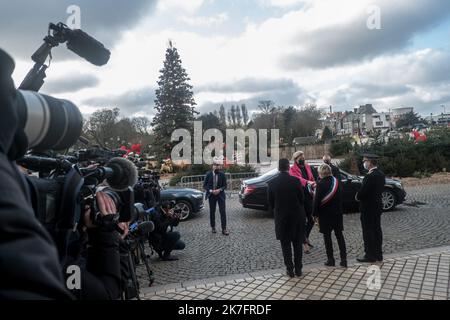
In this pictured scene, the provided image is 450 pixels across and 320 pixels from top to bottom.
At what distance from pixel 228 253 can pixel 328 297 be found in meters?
2.93

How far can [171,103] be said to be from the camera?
34.7 m

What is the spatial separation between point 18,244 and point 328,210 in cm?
593

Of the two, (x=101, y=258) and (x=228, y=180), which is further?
(x=228, y=180)

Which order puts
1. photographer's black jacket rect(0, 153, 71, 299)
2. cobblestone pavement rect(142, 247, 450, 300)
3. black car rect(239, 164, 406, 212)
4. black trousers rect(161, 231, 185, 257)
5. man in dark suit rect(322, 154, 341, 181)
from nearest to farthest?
photographer's black jacket rect(0, 153, 71, 299), cobblestone pavement rect(142, 247, 450, 300), black trousers rect(161, 231, 185, 257), man in dark suit rect(322, 154, 341, 181), black car rect(239, 164, 406, 212)

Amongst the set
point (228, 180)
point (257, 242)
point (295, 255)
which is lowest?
point (257, 242)

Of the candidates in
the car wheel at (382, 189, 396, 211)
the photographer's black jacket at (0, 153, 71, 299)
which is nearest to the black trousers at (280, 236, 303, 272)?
the photographer's black jacket at (0, 153, 71, 299)

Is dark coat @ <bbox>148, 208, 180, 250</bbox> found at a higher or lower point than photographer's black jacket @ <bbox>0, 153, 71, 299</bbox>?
lower

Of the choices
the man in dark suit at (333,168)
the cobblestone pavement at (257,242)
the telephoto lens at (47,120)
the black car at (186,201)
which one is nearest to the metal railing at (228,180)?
the cobblestone pavement at (257,242)

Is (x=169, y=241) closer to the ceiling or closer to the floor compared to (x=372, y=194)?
closer to the floor

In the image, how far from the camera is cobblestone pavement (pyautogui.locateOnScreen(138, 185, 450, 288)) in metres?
6.17

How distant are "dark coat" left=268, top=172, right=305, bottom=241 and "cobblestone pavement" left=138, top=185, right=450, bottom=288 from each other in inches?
31.1

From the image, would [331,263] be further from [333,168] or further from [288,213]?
[333,168]

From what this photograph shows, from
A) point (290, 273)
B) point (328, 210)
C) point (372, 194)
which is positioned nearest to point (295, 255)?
point (290, 273)

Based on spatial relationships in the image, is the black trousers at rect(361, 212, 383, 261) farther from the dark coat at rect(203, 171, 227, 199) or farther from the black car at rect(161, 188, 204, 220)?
the black car at rect(161, 188, 204, 220)
